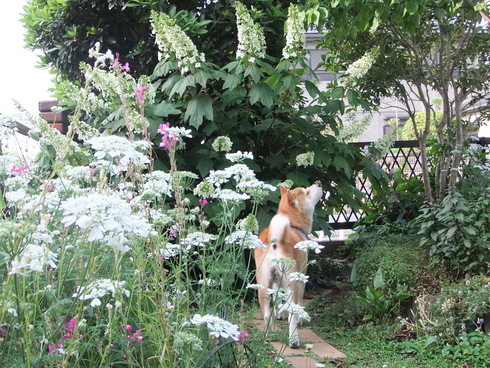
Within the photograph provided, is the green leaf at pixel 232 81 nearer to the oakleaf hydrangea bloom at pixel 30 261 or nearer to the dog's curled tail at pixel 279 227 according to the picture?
the dog's curled tail at pixel 279 227

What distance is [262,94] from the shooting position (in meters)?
4.51

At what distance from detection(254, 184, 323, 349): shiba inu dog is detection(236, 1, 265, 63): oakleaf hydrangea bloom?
1.12m

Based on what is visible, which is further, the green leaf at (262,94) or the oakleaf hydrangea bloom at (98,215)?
the green leaf at (262,94)

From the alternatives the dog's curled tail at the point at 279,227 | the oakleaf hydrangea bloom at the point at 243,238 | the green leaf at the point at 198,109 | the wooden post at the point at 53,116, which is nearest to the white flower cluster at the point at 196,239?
the oakleaf hydrangea bloom at the point at 243,238

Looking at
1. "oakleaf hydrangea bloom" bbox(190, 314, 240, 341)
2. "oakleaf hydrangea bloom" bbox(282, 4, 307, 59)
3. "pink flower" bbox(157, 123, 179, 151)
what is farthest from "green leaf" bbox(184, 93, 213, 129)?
"oakleaf hydrangea bloom" bbox(190, 314, 240, 341)

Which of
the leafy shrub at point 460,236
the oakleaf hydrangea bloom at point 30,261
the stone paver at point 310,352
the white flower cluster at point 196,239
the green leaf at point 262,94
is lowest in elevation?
the stone paver at point 310,352

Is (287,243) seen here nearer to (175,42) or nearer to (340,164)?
(340,164)

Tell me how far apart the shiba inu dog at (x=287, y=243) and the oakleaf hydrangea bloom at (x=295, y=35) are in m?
1.13

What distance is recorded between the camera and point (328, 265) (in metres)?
6.46

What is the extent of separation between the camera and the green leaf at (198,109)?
4562 millimetres

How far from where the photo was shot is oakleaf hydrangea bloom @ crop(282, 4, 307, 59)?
14.5 feet

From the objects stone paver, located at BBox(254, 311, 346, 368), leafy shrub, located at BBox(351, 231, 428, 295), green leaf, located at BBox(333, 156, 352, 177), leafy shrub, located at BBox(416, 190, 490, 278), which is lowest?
stone paver, located at BBox(254, 311, 346, 368)

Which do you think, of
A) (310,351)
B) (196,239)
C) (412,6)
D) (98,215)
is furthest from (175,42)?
(98,215)

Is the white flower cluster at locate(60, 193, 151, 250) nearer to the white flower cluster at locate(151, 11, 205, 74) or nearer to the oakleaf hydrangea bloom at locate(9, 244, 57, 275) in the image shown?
the oakleaf hydrangea bloom at locate(9, 244, 57, 275)
